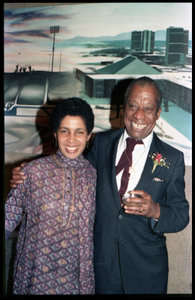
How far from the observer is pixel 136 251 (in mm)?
1788

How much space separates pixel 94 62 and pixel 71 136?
1.85 m

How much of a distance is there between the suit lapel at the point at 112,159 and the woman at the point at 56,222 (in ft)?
0.62

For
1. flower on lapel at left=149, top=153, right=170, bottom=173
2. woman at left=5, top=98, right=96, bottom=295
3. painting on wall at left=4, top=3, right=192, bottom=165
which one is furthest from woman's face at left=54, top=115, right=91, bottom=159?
painting on wall at left=4, top=3, right=192, bottom=165

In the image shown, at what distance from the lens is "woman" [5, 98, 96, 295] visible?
1562mm

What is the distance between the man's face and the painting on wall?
1.27 meters

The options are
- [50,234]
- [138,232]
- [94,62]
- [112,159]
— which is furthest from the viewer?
[94,62]

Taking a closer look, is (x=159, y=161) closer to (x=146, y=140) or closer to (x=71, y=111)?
(x=146, y=140)

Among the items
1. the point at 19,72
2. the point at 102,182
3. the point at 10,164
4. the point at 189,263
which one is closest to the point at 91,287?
the point at 102,182

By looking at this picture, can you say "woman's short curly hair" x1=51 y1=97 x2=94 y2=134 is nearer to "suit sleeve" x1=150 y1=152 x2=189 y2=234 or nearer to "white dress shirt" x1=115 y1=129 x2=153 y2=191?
"white dress shirt" x1=115 y1=129 x2=153 y2=191

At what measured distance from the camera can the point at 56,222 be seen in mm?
1585

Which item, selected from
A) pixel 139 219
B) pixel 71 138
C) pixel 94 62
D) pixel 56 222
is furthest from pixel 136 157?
pixel 94 62

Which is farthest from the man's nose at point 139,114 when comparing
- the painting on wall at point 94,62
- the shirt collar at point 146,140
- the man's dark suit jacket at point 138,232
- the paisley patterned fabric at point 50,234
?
the painting on wall at point 94,62

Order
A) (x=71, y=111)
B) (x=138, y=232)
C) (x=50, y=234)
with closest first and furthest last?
(x=50, y=234), (x=71, y=111), (x=138, y=232)

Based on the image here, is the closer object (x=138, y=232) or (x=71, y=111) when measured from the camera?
(x=71, y=111)
